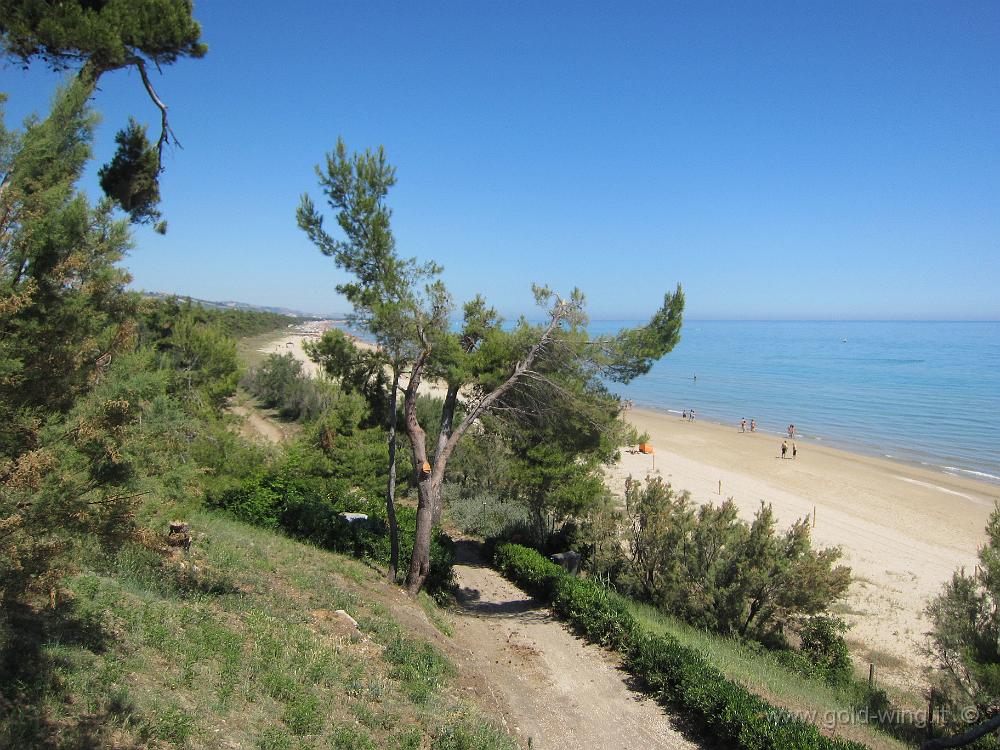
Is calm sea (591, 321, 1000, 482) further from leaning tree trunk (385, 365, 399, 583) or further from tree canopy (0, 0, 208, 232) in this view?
tree canopy (0, 0, 208, 232)

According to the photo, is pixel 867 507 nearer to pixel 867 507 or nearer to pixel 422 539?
pixel 867 507

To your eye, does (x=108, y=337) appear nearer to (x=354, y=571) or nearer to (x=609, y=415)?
(x=354, y=571)

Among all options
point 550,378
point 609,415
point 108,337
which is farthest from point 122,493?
point 609,415

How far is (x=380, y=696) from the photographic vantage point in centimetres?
623

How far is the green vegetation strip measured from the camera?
271 inches

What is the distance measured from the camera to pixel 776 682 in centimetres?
900

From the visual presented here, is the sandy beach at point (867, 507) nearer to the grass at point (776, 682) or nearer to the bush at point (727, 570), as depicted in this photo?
the bush at point (727, 570)

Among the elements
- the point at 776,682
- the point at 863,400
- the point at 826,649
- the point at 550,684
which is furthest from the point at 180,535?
the point at 863,400

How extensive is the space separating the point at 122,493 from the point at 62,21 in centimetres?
646

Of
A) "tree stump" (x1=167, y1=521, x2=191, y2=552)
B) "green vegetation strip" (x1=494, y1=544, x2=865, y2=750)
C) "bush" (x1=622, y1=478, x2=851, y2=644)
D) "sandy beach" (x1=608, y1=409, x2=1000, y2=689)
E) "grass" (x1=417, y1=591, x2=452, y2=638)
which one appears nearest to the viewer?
"green vegetation strip" (x1=494, y1=544, x2=865, y2=750)

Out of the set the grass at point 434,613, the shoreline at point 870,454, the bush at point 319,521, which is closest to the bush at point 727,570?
the bush at point 319,521

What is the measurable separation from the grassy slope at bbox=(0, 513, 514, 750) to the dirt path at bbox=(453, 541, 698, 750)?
1331 millimetres

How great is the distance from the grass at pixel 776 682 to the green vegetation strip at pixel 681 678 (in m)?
0.58

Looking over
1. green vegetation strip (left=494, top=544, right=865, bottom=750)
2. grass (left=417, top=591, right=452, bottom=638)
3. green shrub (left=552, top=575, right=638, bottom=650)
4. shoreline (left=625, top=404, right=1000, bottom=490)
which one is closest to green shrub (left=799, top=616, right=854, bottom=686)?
green vegetation strip (left=494, top=544, right=865, bottom=750)
